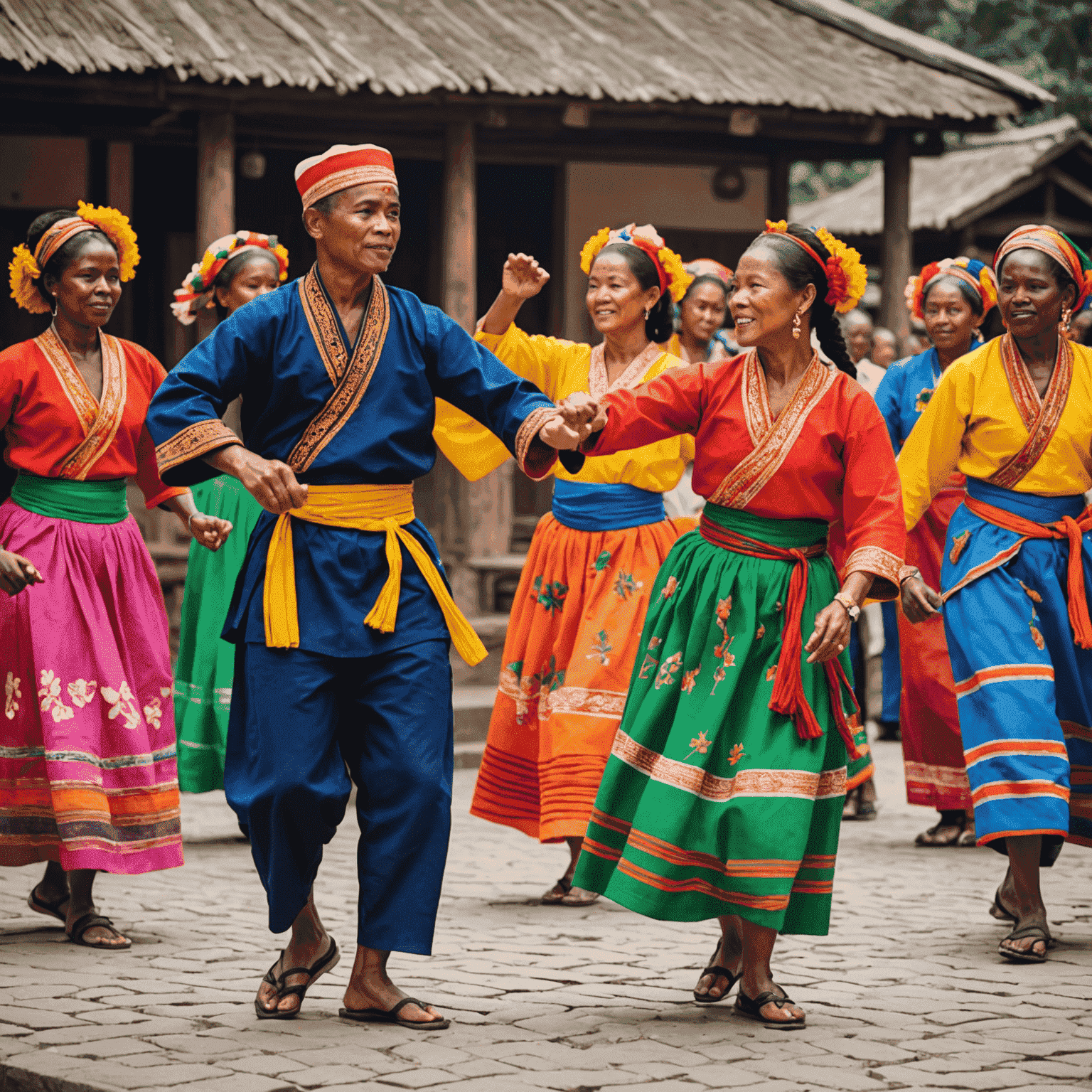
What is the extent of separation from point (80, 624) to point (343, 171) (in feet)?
5.93

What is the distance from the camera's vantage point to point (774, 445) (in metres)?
4.60

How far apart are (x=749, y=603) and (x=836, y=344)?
880mm

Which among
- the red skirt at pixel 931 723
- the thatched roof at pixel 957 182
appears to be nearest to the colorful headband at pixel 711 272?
the red skirt at pixel 931 723

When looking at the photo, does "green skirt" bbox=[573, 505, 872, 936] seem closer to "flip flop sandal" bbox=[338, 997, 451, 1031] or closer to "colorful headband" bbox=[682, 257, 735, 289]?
"flip flop sandal" bbox=[338, 997, 451, 1031]

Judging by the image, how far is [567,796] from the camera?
6.04 meters

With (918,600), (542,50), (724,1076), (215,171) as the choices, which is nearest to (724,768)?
(724,1076)

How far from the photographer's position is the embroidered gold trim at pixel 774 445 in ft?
15.1

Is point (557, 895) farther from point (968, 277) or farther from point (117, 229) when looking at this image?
point (968, 277)

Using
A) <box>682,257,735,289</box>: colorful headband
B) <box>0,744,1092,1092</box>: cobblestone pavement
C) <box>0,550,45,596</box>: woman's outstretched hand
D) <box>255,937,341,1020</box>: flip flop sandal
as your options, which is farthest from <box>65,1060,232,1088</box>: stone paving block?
<box>682,257,735,289</box>: colorful headband

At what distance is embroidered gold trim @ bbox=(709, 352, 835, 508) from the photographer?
4.60 meters

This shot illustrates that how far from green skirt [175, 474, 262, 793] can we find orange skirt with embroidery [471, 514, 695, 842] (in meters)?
1.50

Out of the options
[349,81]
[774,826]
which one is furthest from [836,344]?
[349,81]

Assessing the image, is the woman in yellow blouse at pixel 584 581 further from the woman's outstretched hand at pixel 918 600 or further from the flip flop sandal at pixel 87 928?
the flip flop sandal at pixel 87 928

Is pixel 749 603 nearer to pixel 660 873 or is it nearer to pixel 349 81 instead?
pixel 660 873
